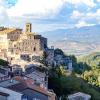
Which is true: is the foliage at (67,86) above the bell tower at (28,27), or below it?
below

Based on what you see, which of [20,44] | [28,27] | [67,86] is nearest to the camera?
[67,86]

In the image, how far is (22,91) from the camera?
3353 centimetres

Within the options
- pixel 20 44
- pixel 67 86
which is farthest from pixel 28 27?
pixel 67 86

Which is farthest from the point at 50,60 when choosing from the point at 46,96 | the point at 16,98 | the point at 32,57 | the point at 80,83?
the point at 16,98

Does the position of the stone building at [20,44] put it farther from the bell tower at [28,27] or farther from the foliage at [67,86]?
the foliage at [67,86]

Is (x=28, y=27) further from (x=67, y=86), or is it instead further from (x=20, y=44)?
(x=67, y=86)

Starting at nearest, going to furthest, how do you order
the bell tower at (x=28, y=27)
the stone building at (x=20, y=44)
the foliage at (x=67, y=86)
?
the foliage at (x=67, y=86) < the stone building at (x=20, y=44) < the bell tower at (x=28, y=27)

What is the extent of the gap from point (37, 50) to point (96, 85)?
15.4 meters

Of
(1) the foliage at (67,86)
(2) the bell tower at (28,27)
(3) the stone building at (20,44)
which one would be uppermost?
(2) the bell tower at (28,27)

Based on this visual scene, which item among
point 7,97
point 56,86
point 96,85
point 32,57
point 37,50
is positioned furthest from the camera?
point 37,50

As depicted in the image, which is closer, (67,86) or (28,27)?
(67,86)

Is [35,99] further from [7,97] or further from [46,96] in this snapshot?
[7,97]

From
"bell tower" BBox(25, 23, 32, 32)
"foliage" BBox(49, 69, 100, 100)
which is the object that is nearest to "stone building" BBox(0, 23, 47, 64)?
"bell tower" BBox(25, 23, 32, 32)

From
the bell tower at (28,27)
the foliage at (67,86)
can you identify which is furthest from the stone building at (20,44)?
the foliage at (67,86)
